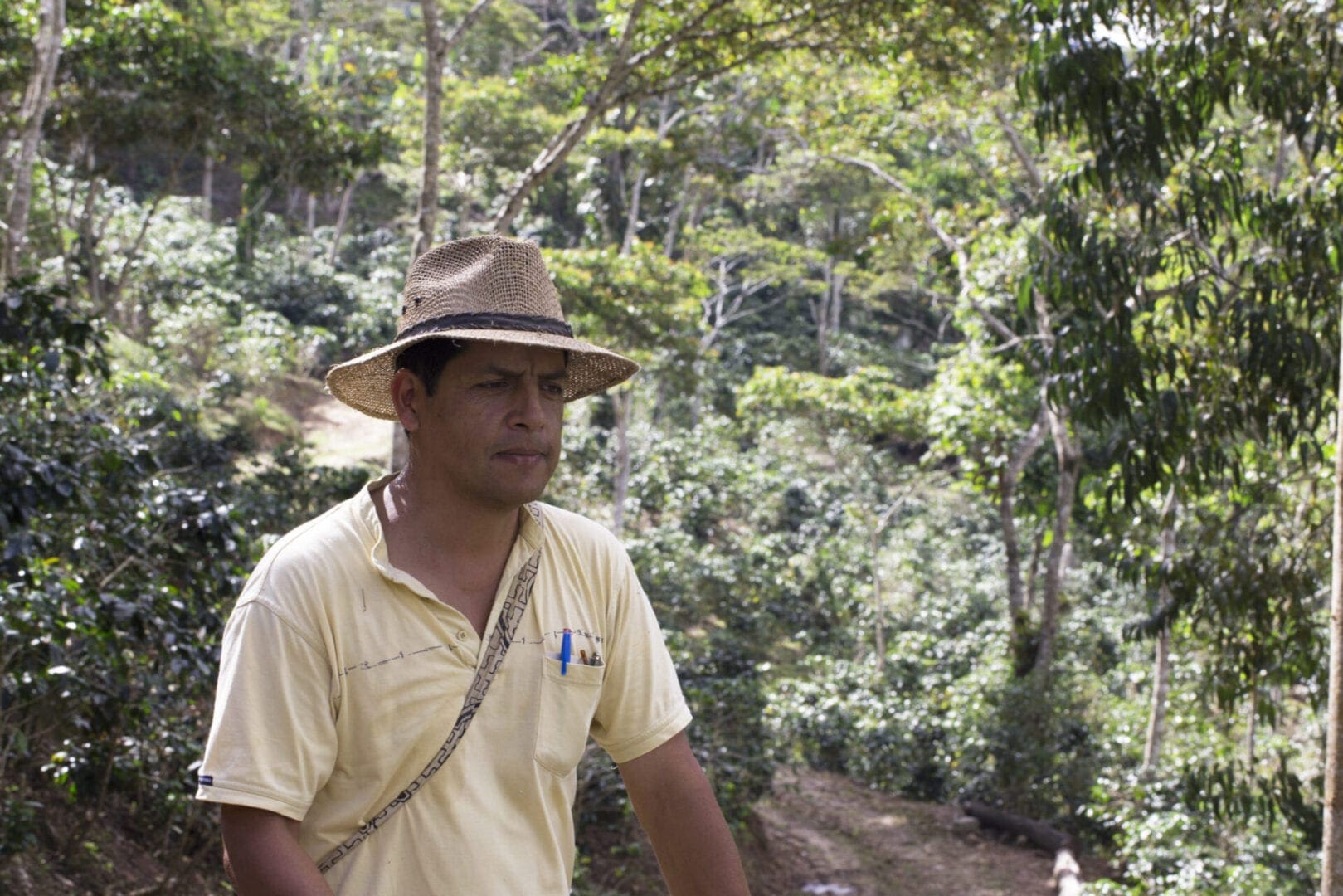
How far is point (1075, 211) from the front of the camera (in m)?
5.41

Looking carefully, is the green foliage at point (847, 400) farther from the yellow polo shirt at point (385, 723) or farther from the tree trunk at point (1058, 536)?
the yellow polo shirt at point (385, 723)

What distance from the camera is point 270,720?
5.34 ft

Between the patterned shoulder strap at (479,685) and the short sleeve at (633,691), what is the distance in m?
0.17

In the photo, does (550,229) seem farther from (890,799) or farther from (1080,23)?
(1080,23)

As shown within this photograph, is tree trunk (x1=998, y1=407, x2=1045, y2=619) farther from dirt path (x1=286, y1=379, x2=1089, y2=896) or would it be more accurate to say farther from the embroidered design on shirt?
the embroidered design on shirt

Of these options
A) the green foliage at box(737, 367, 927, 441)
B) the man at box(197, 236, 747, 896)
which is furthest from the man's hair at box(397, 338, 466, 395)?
the green foliage at box(737, 367, 927, 441)

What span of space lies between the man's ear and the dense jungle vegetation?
188 cm

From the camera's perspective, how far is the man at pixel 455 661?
1653mm

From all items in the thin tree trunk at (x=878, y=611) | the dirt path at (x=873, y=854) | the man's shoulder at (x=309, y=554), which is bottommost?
the dirt path at (x=873, y=854)

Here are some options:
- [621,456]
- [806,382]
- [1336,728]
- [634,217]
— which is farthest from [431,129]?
[634,217]

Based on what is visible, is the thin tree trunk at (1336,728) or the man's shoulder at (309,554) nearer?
the man's shoulder at (309,554)

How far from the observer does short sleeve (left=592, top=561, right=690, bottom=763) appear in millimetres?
2002

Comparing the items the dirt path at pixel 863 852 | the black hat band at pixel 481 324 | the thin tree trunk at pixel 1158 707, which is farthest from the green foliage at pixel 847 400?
the black hat band at pixel 481 324

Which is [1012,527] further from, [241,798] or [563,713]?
[241,798]
